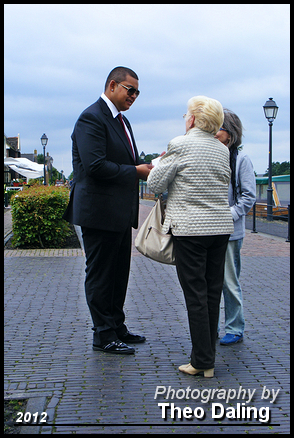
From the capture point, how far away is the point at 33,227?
33.7ft

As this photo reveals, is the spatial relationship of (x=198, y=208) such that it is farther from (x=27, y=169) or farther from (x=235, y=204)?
(x=27, y=169)

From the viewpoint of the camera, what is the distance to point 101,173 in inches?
146

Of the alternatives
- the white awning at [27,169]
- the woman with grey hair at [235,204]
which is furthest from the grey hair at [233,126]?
the white awning at [27,169]

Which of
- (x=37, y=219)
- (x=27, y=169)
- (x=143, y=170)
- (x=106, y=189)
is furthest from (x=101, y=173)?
(x=27, y=169)

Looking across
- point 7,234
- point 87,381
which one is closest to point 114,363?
point 87,381

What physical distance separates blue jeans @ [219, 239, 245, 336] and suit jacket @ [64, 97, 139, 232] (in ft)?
3.15

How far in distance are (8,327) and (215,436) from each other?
266cm

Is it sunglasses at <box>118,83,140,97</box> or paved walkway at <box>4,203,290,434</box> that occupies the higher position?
sunglasses at <box>118,83,140,97</box>

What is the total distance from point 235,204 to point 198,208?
0.87 m

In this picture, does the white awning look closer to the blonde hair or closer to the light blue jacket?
the light blue jacket

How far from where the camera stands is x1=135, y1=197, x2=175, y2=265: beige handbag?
354 cm

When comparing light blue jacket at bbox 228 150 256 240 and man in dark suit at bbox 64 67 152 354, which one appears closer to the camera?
man in dark suit at bbox 64 67 152 354

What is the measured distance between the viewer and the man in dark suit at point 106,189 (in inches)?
148

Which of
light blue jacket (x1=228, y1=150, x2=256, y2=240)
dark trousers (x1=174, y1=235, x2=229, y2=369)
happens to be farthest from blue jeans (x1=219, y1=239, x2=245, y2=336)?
dark trousers (x1=174, y1=235, x2=229, y2=369)
